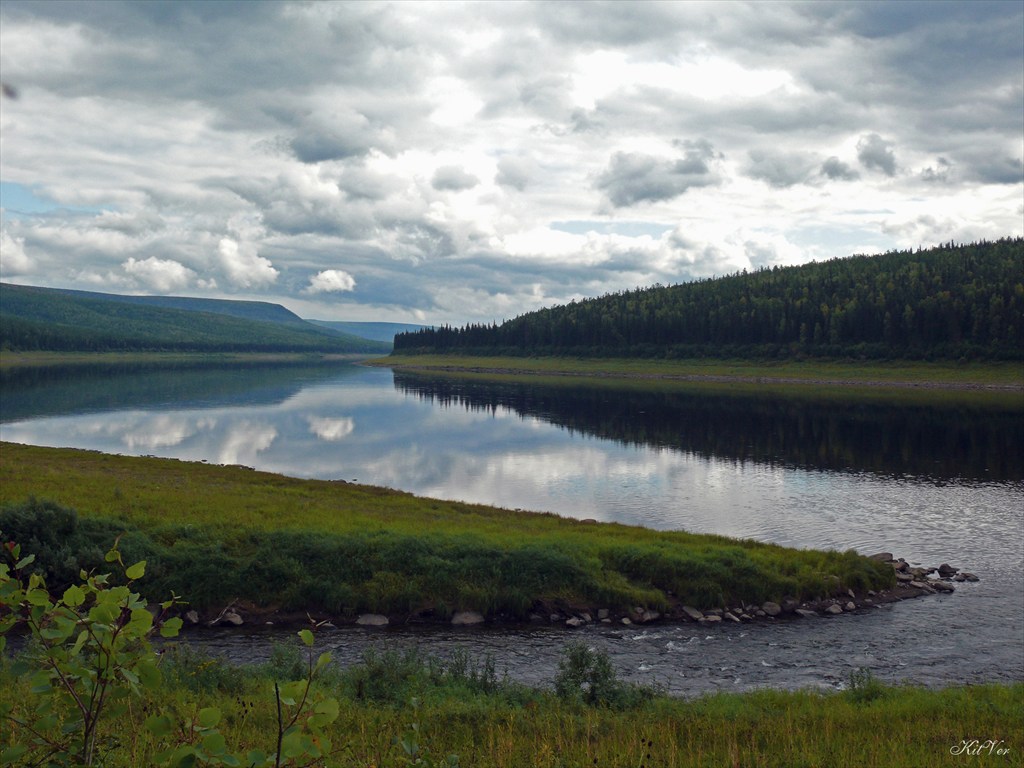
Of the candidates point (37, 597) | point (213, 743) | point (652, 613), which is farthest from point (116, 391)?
point (213, 743)

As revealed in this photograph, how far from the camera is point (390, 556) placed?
1126 inches

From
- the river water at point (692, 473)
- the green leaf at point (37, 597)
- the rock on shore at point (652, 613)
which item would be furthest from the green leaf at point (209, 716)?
the rock on shore at point (652, 613)

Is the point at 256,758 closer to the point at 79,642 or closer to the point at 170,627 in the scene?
the point at 170,627

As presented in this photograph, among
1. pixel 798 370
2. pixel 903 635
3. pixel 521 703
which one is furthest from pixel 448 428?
pixel 798 370

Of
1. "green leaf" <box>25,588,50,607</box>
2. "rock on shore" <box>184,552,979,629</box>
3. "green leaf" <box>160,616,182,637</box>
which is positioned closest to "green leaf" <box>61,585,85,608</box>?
"green leaf" <box>25,588,50,607</box>

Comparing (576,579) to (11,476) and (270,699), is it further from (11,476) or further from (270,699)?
(11,476)

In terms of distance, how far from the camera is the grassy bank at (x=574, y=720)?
10320 millimetres

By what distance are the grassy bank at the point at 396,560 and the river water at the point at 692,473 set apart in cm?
195

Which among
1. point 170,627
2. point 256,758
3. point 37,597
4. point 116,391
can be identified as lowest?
point 116,391

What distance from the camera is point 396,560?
2842 cm

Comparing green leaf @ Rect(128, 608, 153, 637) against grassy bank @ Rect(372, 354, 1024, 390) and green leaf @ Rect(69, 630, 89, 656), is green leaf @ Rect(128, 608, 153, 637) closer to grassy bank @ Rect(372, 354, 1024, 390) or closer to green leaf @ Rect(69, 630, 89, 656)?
green leaf @ Rect(69, 630, 89, 656)

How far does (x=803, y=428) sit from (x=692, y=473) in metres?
30.1

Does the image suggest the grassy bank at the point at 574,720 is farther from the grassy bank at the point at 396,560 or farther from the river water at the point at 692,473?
the grassy bank at the point at 396,560

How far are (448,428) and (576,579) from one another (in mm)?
61128
